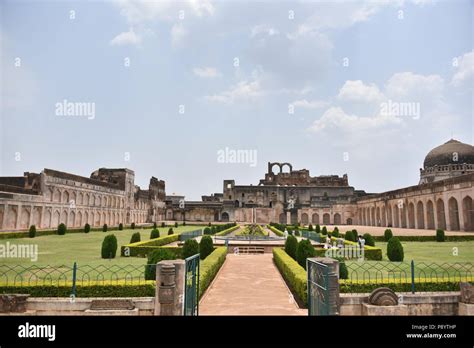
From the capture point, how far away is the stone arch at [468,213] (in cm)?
2739

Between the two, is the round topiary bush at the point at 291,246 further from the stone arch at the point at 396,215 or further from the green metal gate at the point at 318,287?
the stone arch at the point at 396,215

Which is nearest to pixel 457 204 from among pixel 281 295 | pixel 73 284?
pixel 281 295

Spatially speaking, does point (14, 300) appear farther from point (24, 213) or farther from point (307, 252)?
point (24, 213)

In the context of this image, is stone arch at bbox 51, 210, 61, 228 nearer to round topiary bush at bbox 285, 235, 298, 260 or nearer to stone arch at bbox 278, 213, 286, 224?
round topiary bush at bbox 285, 235, 298, 260

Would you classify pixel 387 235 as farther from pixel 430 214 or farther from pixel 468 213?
pixel 430 214

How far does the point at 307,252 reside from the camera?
410 inches

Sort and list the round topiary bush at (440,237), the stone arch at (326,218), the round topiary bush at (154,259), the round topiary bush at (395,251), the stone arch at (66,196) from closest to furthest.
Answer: the round topiary bush at (154,259), the round topiary bush at (395,251), the round topiary bush at (440,237), the stone arch at (66,196), the stone arch at (326,218)

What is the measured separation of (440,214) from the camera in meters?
31.5

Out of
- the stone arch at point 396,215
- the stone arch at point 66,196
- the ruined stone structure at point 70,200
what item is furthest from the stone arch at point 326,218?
the stone arch at point 66,196

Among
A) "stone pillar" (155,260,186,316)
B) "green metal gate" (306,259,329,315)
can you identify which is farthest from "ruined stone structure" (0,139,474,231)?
"stone pillar" (155,260,186,316)

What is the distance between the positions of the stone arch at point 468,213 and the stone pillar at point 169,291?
29.1 metres

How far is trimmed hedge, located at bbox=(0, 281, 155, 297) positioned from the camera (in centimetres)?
687

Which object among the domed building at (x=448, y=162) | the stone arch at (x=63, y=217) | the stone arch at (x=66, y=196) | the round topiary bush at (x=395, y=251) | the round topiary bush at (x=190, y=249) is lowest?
the round topiary bush at (x=395, y=251)
